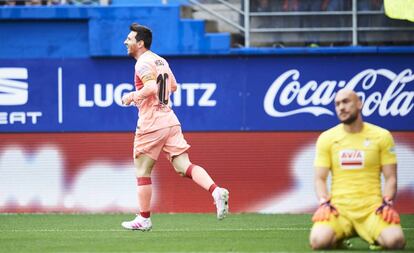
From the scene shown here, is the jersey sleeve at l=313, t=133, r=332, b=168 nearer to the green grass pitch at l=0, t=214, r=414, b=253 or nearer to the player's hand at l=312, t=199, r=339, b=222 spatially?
the player's hand at l=312, t=199, r=339, b=222

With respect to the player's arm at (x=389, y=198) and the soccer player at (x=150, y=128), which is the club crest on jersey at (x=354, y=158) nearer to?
the player's arm at (x=389, y=198)

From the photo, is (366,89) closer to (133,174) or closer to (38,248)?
(133,174)

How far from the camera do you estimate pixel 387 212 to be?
965cm

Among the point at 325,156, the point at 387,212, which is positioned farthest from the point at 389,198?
the point at 325,156

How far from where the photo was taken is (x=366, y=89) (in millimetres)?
16734

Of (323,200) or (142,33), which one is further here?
(142,33)

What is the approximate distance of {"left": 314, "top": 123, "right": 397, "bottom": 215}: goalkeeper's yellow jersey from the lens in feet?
32.3

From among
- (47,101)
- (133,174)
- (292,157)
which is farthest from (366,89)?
(47,101)

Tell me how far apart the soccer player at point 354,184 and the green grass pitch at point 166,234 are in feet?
1.04

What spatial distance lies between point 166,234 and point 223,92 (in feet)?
16.4

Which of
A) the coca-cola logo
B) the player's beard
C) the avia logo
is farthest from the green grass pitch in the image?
the avia logo

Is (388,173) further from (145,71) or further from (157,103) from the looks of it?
(157,103)

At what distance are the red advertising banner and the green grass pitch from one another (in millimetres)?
651

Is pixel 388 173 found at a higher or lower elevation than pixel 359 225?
higher
